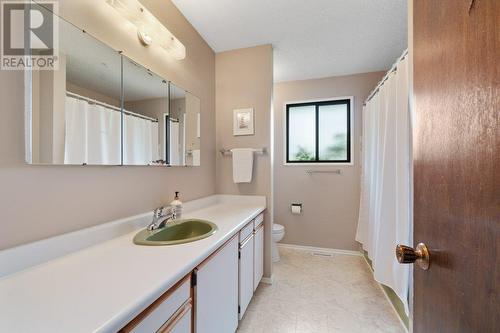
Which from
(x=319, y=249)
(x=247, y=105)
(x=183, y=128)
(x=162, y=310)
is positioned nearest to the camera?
(x=162, y=310)

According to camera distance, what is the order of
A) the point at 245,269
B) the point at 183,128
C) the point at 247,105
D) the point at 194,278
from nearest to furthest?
the point at 194,278, the point at 245,269, the point at 183,128, the point at 247,105

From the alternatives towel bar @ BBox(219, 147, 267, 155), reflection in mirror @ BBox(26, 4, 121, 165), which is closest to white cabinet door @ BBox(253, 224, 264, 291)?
towel bar @ BBox(219, 147, 267, 155)

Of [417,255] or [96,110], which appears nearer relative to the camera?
[417,255]

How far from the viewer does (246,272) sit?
1.63 metres

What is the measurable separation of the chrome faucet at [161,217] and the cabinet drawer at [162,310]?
51 centimetres

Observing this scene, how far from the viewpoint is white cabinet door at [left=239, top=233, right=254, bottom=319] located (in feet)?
5.04

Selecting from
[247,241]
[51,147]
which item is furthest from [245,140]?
[51,147]

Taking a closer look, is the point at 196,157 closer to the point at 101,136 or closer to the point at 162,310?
the point at 101,136

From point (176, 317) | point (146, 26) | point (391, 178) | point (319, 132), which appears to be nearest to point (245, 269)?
point (176, 317)

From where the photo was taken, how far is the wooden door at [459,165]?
377 mm

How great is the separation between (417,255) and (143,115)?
5.04 feet

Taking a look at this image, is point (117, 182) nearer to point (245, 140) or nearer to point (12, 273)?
point (12, 273)

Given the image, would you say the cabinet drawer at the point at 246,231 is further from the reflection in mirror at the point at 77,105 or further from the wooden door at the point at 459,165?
the wooden door at the point at 459,165

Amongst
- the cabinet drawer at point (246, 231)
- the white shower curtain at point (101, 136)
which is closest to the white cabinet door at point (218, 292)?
the cabinet drawer at point (246, 231)
